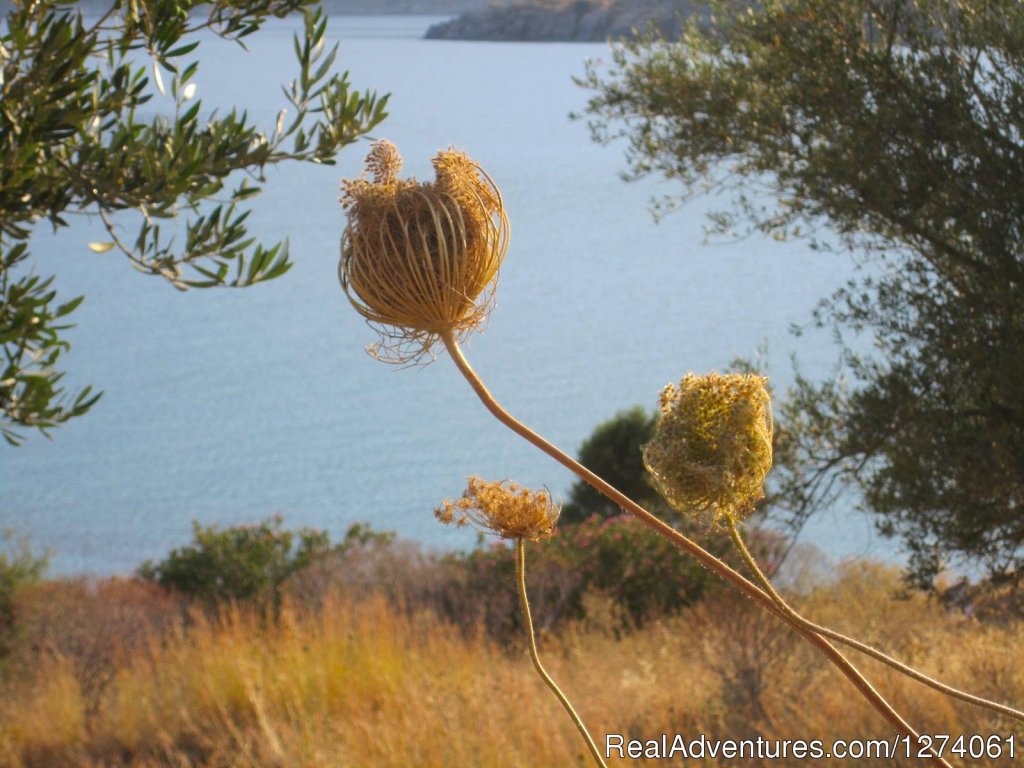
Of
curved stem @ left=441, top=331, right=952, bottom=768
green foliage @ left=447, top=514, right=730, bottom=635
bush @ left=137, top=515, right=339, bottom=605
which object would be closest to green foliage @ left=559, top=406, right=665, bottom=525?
green foliage @ left=447, top=514, right=730, bottom=635

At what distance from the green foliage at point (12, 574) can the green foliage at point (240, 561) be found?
130 cm

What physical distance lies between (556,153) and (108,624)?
25.2 metres

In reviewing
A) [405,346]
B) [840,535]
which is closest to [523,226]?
[840,535]

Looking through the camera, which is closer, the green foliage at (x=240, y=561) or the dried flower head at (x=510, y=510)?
the dried flower head at (x=510, y=510)

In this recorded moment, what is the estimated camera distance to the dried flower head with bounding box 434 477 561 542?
3.92ft

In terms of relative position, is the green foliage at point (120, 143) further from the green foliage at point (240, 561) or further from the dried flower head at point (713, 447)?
the green foliage at point (240, 561)

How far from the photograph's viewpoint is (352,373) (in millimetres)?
20172

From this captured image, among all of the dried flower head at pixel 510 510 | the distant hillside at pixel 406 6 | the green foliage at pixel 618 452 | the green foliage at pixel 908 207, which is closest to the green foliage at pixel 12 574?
the green foliage at pixel 618 452

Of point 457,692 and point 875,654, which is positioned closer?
point 875,654

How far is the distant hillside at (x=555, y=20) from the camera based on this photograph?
11.2 m

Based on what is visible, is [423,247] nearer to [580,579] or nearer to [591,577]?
[580,579]

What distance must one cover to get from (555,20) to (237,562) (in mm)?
13528

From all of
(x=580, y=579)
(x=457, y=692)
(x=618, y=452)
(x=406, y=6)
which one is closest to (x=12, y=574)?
(x=580, y=579)

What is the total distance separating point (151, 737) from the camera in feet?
23.9
